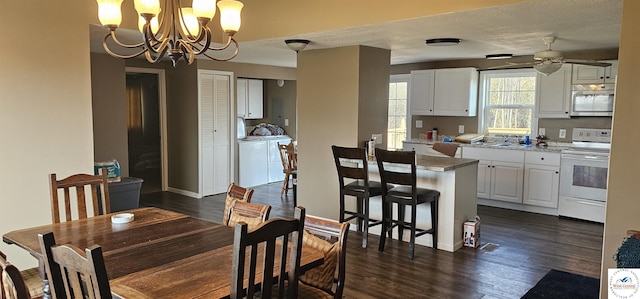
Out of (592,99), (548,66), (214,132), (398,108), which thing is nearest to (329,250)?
(548,66)

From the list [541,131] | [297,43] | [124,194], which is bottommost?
[124,194]

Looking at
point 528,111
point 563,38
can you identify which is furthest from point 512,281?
point 528,111

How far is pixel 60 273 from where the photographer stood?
5.61 ft

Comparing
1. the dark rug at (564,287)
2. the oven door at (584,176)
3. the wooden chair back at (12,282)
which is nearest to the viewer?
the wooden chair back at (12,282)

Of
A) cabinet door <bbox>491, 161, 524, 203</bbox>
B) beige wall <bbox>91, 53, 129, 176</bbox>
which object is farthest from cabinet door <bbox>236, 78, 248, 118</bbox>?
cabinet door <bbox>491, 161, 524, 203</bbox>

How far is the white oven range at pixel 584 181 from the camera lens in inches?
212

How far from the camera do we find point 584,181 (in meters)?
5.52

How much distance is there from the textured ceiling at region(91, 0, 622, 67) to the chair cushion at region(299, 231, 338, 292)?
6.79ft

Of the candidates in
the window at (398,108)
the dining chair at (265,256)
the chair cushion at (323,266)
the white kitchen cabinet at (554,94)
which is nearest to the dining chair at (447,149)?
the white kitchen cabinet at (554,94)

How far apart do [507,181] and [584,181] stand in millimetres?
922

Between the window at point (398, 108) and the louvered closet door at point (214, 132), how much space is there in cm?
276

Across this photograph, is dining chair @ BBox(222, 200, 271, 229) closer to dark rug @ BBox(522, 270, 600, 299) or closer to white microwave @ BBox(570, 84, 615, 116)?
dark rug @ BBox(522, 270, 600, 299)

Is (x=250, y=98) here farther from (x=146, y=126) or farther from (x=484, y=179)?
(x=484, y=179)

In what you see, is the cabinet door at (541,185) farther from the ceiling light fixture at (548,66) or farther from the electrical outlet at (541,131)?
the ceiling light fixture at (548,66)
